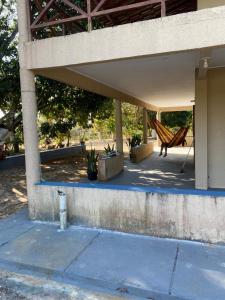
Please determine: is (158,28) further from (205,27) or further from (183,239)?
(183,239)

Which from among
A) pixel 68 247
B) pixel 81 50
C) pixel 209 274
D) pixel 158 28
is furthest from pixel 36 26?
pixel 209 274

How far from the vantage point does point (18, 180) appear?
867 cm

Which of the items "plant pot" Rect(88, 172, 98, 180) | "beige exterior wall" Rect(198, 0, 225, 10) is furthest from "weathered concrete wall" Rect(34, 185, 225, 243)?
"beige exterior wall" Rect(198, 0, 225, 10)

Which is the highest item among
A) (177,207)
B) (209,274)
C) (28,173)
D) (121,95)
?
(121,95)

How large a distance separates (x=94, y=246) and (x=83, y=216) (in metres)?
0.82

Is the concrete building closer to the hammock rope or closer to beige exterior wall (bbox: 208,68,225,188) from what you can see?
beige exterior wall (bbox: 208,68,225,188)

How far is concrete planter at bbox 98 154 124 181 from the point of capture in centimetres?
743

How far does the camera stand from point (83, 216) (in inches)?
186

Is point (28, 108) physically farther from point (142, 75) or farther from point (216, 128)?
point (216, 128)

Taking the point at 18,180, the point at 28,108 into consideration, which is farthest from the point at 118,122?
the point at 28,108

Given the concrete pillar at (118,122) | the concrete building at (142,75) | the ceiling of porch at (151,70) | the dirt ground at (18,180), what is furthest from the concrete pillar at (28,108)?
the concrete pillar at (118,122)

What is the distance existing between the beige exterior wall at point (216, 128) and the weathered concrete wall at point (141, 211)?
2113 millimetres

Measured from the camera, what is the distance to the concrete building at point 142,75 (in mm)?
3934

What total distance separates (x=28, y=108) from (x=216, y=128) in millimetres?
3739
